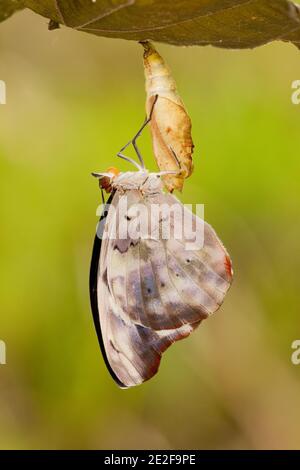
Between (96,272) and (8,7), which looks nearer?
(8,7)

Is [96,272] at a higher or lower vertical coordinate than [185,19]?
lower

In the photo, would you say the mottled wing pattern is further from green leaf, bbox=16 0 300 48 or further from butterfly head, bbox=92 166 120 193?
green leaf, bbox=16 0 300 48

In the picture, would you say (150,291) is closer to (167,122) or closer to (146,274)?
(146,274)

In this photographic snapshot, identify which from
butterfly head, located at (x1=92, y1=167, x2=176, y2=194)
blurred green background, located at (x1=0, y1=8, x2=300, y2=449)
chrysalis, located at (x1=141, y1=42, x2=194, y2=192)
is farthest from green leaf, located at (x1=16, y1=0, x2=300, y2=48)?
blurred green background, located at (x1=0, y1=8, x2=300, y2=449)

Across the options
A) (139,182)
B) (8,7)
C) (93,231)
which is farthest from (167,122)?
(93,231)

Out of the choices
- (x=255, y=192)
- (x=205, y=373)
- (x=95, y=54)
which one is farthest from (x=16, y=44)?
(x=205, y=373)

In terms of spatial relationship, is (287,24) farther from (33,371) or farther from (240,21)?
(33,371)

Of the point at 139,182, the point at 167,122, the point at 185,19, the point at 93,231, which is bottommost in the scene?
the point at 93,231
